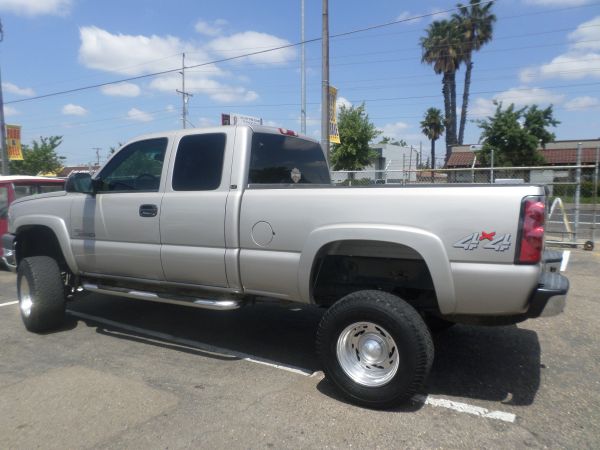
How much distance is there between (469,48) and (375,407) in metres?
44.8

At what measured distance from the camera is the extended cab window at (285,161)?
454 cm

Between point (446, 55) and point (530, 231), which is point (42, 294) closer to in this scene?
point (530, 231)

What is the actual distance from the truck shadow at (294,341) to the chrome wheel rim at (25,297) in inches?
26.6

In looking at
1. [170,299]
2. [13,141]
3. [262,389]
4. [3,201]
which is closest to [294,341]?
[262,389]

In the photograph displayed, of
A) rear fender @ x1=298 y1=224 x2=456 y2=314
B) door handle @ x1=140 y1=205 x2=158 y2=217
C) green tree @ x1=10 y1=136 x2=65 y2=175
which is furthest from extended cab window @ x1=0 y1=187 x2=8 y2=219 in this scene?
green tree @ x1=10 y1=136 x2=65 y2=175

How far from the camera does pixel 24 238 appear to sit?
232 inches

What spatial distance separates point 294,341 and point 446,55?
4343 cm

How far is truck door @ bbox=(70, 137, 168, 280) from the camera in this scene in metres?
4.71

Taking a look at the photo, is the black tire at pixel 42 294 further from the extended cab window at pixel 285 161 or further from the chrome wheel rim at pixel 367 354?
the chrome wheel rim at pixel 367 354

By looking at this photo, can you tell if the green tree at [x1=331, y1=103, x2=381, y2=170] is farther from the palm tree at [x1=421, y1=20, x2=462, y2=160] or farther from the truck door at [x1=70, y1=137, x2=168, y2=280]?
the truck door at [x1=70, y1=137, x2=168, y2=280]

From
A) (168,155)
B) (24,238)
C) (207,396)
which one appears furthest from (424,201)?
(24,238)

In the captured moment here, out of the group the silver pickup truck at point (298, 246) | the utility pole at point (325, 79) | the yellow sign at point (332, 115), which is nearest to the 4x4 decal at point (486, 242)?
the silver pickup truck at point (298, 246)

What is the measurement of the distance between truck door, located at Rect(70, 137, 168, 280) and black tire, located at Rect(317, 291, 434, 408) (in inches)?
73.9

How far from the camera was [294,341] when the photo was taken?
515 cm
